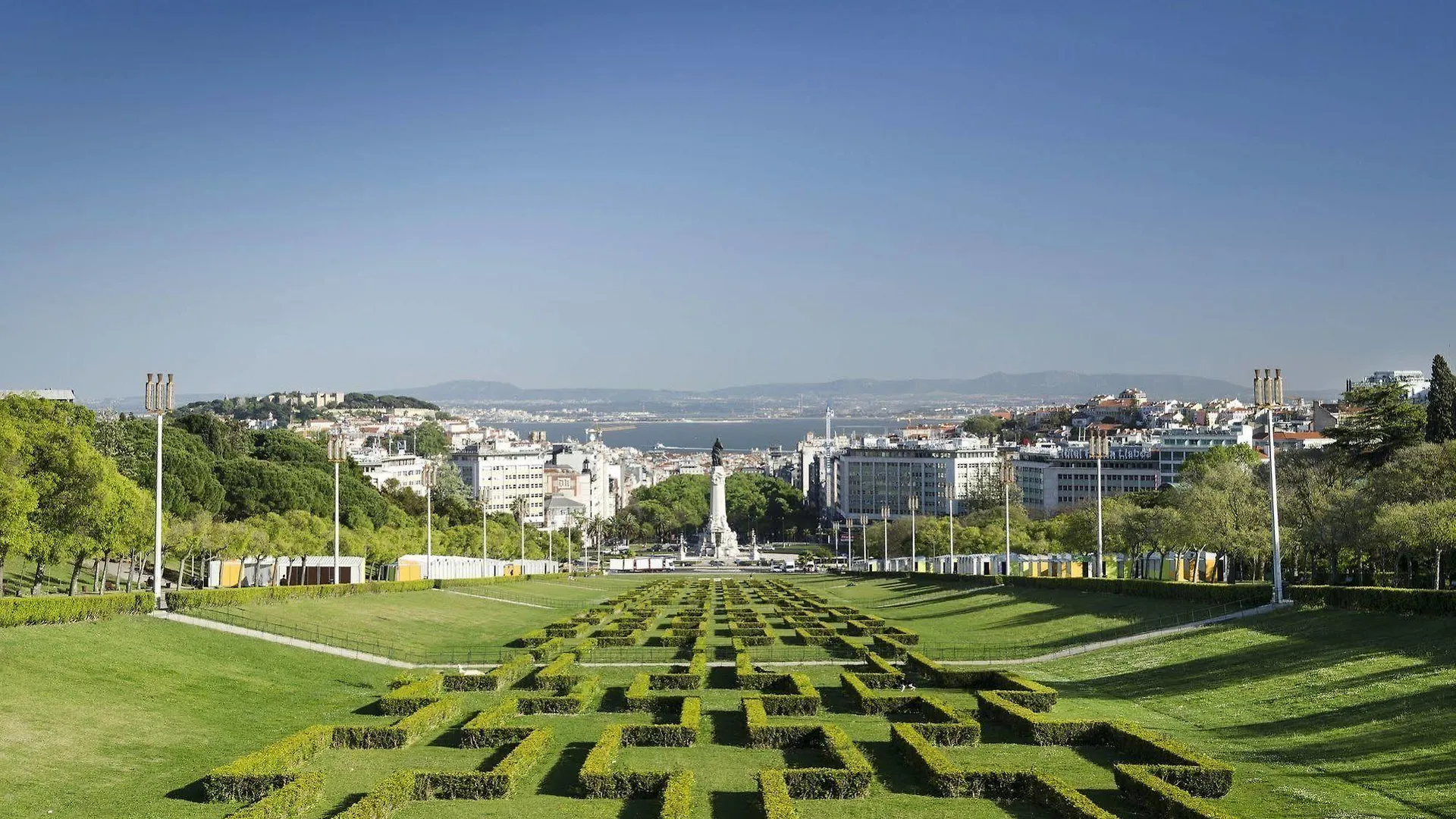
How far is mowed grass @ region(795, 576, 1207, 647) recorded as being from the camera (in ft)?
157

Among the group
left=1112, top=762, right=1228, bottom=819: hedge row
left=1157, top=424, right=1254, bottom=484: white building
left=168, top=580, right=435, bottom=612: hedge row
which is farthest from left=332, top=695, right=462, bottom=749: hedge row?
left=1157, top=424, right=1254, bottom=484: white building

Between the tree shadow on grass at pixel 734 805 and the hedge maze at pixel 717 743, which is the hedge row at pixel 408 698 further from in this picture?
the tree shadow on grass at pixel 734 805

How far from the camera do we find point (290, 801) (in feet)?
74.8

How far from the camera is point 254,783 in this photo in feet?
79.0

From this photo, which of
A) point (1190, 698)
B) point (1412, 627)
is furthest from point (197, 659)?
point (1412, 627)

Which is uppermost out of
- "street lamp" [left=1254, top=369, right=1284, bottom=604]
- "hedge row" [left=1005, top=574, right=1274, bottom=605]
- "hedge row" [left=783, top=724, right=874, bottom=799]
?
"street lamp" [left=1254, top=369, right=1284, bottom=604]

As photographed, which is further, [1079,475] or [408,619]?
[1079,475]

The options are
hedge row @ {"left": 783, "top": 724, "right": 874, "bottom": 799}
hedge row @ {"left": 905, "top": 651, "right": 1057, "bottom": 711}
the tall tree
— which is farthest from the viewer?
the tall tree

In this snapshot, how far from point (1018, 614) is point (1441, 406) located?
131 ft

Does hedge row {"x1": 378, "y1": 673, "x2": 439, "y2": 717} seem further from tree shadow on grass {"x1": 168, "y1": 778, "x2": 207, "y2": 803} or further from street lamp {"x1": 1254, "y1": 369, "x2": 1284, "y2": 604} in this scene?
street lamp {"x1": 1254, "y1": 369, "x2": 1284, "y2": 604}

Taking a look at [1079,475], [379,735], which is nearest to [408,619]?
[379,735]

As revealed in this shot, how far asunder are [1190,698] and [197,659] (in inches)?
1001

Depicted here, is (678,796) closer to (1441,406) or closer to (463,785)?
(463,785)

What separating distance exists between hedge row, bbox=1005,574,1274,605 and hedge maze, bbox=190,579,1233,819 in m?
11.4
